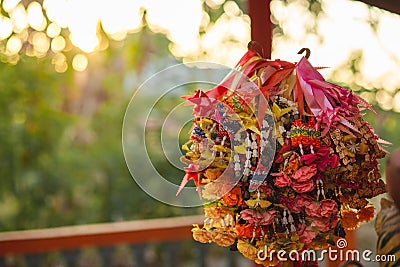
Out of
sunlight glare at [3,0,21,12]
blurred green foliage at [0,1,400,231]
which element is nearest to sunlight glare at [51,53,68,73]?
blurred green foliage at [0,1,400,231]

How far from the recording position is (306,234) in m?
1.02

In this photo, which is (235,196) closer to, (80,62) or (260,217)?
(260,217)

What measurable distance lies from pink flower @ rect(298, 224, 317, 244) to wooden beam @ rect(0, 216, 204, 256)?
173cm

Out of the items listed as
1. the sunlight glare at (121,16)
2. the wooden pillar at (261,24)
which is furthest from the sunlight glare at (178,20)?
the wooden pillar at (261,24)

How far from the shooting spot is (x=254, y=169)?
3.30 feet

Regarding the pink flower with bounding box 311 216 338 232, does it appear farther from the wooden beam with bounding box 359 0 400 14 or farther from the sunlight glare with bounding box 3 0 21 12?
the sunlight glare with bounding box 3 0 21 12

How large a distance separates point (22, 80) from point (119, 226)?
1.14 metres

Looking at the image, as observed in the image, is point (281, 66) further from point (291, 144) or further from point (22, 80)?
point (22, 80)

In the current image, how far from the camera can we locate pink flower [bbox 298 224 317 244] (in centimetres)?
102

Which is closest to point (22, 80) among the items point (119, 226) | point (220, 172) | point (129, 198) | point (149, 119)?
point (129, 198)

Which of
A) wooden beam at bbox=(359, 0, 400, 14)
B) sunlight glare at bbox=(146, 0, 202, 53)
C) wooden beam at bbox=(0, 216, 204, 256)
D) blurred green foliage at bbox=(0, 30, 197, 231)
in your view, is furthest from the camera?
blurred green foliage at bbox=(0, 30, 197, 231)

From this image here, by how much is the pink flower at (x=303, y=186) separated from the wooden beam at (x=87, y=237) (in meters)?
1.78

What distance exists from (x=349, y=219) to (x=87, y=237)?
5.95ft

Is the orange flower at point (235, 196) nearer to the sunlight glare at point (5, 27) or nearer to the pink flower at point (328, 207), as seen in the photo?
the pink flower at point (328, 207)
